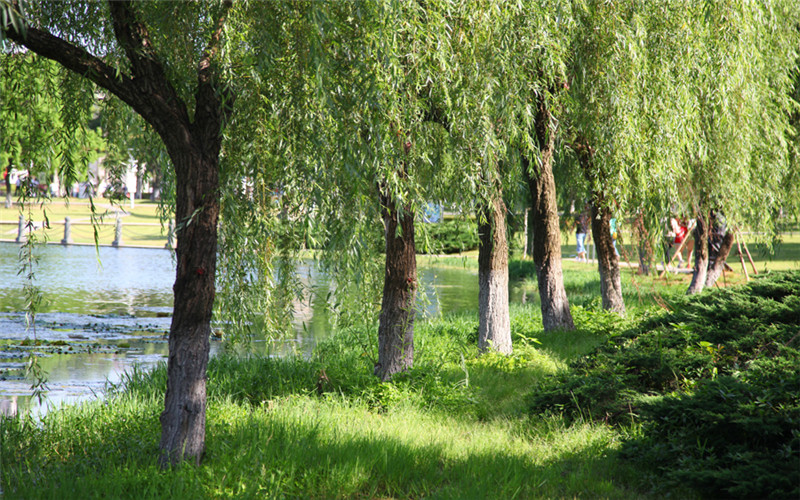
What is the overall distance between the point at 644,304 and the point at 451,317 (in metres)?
4.23

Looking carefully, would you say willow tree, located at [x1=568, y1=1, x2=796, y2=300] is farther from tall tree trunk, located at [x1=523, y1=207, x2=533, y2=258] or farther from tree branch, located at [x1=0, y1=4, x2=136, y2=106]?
tall tree trunk, located at [x1=523, y1=207, x2=533, y2=258]

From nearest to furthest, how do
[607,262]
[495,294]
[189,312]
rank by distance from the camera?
[189,312] < [495,294] < [607,262]

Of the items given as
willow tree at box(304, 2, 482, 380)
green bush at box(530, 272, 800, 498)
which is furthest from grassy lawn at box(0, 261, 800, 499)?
willow tree at box(304, 2, 482, 380)

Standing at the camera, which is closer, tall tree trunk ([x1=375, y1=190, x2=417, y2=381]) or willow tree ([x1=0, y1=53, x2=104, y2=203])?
willow tree ([x1=0, y1=53, x2=104, y2=203])

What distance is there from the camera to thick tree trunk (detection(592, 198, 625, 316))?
11874 mm

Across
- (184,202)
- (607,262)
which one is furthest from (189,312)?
(607,262)

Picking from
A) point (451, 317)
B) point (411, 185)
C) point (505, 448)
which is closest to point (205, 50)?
point (411, 185)

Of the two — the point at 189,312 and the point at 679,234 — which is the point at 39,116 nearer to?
the point at 189,312

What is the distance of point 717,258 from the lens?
50.6 feet

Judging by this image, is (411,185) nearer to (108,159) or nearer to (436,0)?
(436,0)

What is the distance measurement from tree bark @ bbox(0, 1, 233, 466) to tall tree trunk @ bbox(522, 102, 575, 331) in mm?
6209

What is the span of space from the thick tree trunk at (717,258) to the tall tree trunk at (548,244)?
605 centimetres

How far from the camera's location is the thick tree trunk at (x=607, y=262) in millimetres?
11874

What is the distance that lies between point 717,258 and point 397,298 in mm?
10444
